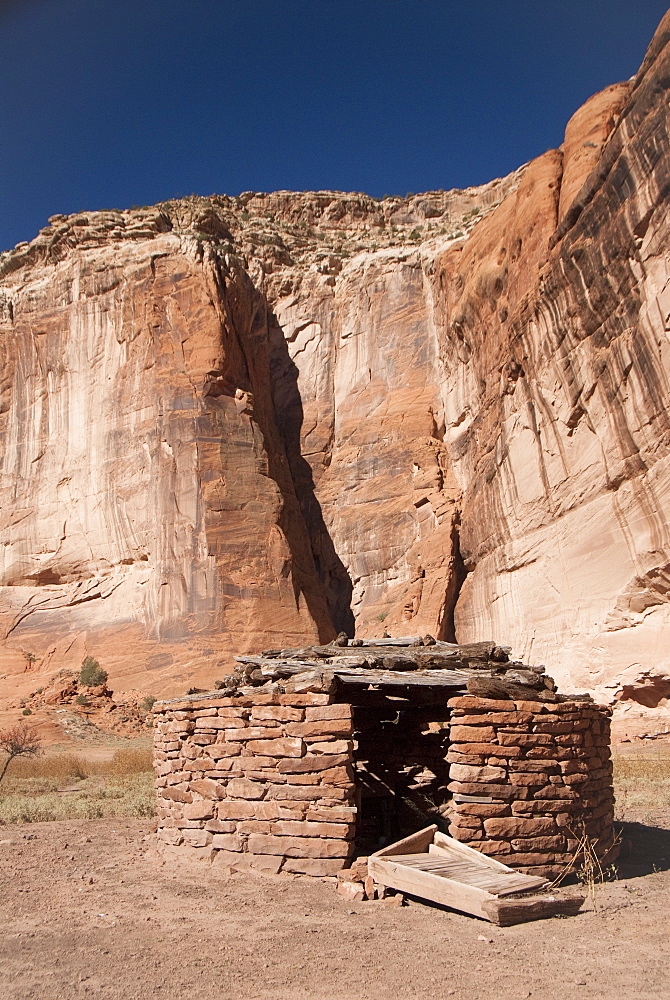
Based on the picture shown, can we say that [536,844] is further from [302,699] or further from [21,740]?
[21,740]

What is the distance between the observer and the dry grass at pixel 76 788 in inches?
484

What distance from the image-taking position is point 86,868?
27.8ft

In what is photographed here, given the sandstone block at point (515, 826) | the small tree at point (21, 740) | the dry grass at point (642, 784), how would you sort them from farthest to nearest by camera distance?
the small tree at point (21, 740)
the dry grass at point (642, 784)
the sandstone block at point (515, 826)

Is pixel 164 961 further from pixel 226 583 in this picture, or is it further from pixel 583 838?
pixel 226 583

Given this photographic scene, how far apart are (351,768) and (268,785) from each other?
0.90 meters

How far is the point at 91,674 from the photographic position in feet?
99.0

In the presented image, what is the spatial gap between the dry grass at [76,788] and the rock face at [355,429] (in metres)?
11.3

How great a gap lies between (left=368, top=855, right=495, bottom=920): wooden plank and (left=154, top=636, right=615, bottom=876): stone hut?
556 millimetres

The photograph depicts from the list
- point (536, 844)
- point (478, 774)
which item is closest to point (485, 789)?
point (478, 774)

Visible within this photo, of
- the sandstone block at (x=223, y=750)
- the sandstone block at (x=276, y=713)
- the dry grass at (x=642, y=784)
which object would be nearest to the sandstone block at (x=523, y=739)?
the sandstone block at (x=276, y=713)

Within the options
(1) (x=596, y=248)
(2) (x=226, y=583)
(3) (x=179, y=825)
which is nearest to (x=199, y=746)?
(3) (x=179, y=825)

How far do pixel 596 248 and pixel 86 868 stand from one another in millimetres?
20829

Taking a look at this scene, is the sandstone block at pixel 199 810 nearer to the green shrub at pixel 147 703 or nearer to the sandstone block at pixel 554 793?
the sandstone block at pixel 554 793

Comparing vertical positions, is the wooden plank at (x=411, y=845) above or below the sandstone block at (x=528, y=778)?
below
